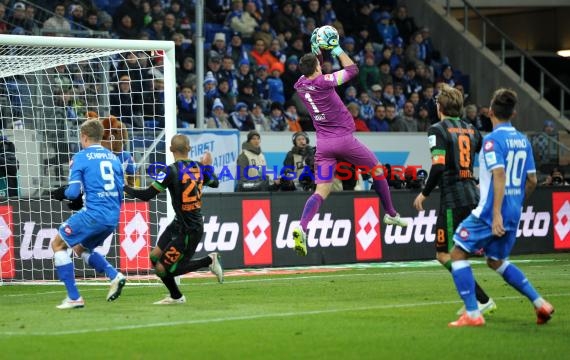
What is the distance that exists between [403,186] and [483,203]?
12.0 metres

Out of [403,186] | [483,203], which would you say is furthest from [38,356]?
[403,186]

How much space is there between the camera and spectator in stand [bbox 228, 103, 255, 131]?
23470 millimetres

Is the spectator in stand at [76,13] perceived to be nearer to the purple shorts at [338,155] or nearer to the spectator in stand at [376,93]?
the spectator in stand at [376,93]

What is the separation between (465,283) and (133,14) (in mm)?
16235

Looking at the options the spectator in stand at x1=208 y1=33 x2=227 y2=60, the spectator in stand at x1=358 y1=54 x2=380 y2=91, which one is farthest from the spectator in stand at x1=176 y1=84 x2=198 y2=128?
the spectator in stand at x1=358 y1=54 x2=380 y2=91

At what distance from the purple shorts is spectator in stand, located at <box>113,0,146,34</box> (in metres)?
11.0

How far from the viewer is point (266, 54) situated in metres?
26.3

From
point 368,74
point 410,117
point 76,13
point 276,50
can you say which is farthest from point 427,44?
point 76,13

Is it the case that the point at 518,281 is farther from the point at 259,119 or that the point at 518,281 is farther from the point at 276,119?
the point at 276,119

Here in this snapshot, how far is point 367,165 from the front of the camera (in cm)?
1459

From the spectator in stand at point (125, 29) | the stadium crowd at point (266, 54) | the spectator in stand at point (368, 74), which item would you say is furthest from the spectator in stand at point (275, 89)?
the spectator in stand at point (125, 29)

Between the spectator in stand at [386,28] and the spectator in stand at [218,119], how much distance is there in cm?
773

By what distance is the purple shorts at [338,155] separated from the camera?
47.4ft

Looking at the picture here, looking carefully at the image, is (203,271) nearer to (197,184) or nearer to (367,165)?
(367,165)
